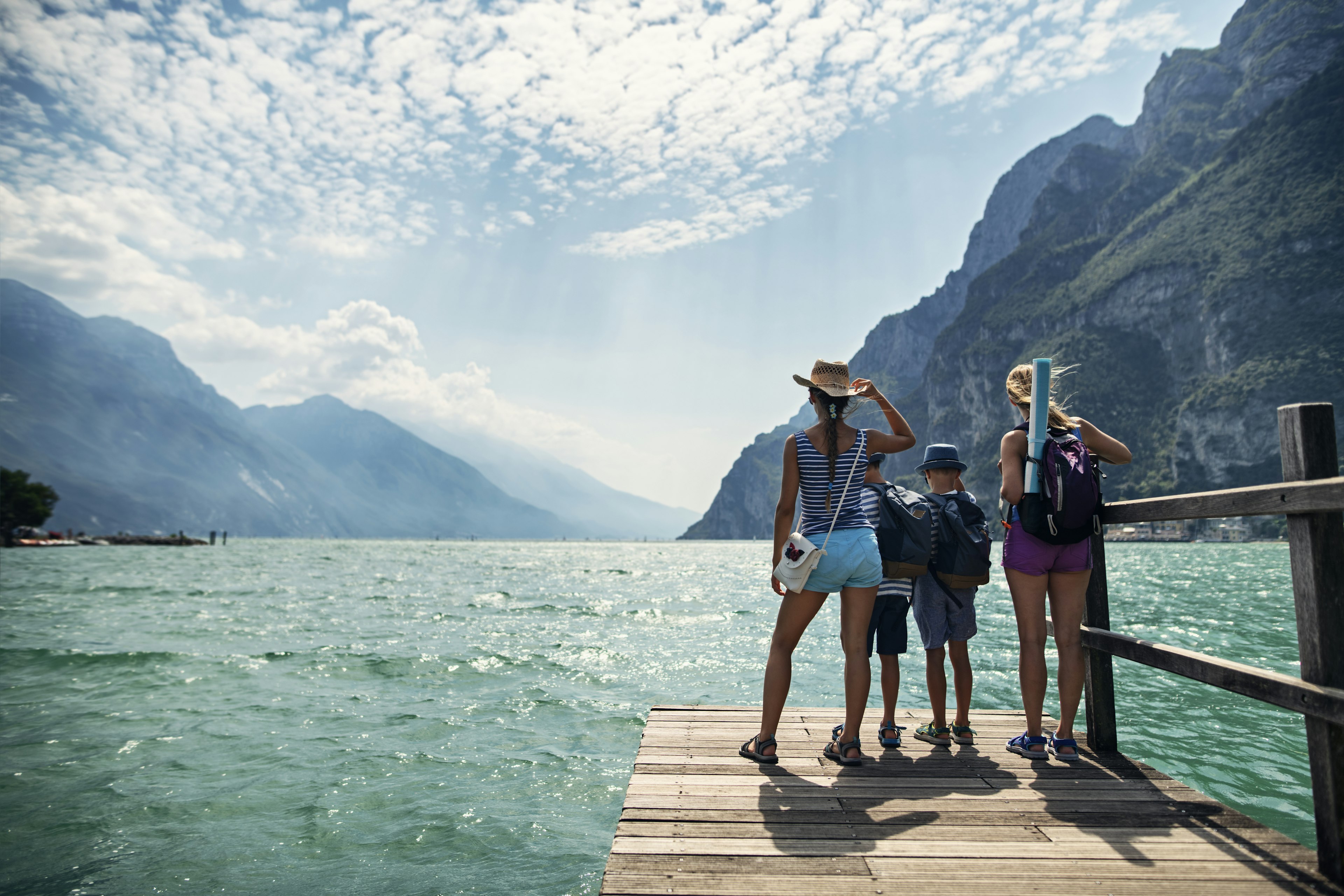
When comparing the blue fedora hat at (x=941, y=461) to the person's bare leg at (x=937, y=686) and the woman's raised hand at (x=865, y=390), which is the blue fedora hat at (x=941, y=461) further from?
the person's bare leg at (x=937, y=686)

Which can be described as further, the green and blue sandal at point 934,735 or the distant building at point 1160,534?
the distant building at point 1160,534

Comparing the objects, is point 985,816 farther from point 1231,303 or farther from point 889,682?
point 1231,303

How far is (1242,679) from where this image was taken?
3707 millimetres

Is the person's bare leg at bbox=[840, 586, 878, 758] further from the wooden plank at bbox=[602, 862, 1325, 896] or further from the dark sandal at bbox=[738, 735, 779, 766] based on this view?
the wooden plank at bbox=[602, 862, 1325, 896]

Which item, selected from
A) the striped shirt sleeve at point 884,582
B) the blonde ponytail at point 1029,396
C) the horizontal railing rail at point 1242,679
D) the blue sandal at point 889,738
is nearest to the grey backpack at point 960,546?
the striped shirt sleeve at point 884,582

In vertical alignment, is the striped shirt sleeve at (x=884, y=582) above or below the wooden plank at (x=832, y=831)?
above

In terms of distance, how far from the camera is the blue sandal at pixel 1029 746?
506cm

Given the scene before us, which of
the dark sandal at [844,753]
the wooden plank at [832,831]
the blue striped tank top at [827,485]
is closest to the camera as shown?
the wooden plank at [832,831]

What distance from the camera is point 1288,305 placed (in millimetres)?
146250

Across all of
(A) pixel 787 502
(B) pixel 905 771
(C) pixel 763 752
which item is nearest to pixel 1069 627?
(B) pixel 905 771

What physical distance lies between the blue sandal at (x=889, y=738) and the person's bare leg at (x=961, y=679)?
1.70 ft

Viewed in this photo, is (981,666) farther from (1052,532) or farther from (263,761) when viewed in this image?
(263,761)

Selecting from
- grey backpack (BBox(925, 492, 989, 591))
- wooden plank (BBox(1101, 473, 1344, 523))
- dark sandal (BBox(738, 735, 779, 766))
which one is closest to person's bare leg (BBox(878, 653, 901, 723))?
grey backpack (BBox(925, 492, 989, 591))

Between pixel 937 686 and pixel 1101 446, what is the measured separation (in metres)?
2.18
